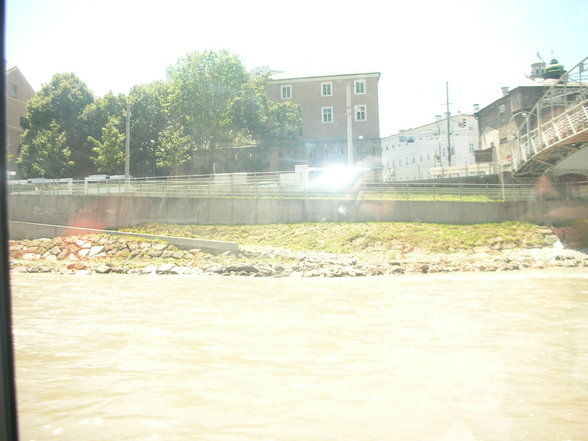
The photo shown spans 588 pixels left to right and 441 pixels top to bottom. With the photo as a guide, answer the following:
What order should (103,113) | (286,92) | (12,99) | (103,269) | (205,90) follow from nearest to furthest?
(12,99) < (103,269) < (205,90) < (103,113) < (286,92)

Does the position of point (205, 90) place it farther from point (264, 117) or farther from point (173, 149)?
point (264, 117)

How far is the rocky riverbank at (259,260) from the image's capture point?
17281mm

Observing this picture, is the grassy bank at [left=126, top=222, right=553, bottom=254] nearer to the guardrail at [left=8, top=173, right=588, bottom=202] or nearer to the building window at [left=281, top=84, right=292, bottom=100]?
the guardrail at [left=8, top=173, right=588, bottom=202]

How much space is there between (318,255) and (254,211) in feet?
20.1

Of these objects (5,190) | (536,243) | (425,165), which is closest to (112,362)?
(5,190)

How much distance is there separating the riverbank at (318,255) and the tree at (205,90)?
55.0 feet

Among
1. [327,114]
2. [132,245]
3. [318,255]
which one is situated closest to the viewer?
[318,255]

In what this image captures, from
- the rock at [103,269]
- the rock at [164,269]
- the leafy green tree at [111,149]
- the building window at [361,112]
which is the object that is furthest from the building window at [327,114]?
the rock at [103,269]

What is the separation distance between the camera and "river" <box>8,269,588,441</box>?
11.6ft

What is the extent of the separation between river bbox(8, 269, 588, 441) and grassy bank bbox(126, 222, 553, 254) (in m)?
9.95

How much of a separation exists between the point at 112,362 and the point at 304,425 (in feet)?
9.48

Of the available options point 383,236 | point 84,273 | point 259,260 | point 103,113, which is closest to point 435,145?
point 103,113

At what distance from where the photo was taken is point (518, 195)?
77.7ft

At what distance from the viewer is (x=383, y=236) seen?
21.4m
